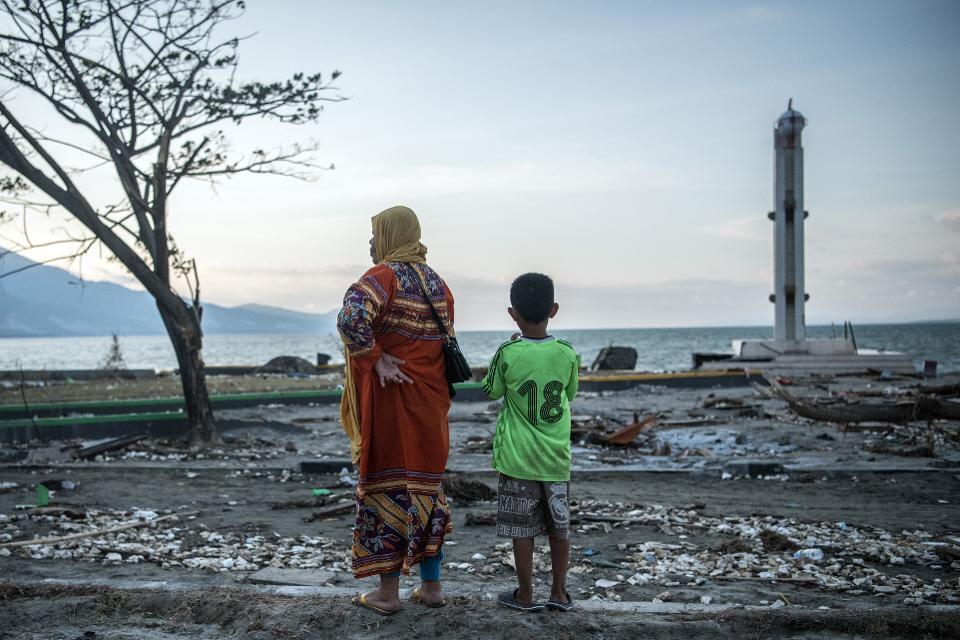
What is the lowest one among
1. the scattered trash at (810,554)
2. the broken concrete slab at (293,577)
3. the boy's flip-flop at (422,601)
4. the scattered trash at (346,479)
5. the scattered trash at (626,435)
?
the scattered trash at (346,479)

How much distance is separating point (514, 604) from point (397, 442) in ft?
3.18

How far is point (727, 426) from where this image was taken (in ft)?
42.8

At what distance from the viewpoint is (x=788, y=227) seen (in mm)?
27766

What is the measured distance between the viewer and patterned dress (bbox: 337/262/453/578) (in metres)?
3.80

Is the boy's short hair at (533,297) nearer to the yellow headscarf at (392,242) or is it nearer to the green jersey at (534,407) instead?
the green jersey at (534,407)

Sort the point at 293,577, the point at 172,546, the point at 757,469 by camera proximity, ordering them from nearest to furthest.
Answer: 1. the point at 293,577
2. the point at 172,546
3. the point at 757,469

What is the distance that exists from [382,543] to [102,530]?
3.24 m

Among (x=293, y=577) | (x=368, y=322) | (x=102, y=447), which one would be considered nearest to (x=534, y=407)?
(x=368, y=322)

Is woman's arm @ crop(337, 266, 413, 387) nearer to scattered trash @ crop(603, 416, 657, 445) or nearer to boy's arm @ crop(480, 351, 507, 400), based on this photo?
boy's arm @ crop(480, 351, 507, 400)

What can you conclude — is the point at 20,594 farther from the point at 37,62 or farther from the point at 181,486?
the point at 37,62

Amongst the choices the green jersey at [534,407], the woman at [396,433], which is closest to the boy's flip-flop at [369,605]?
the woman at [396,433]

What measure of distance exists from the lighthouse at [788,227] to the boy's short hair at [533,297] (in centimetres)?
2571

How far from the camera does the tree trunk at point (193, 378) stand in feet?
37.0

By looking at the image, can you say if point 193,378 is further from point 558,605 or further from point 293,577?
point 558,605
